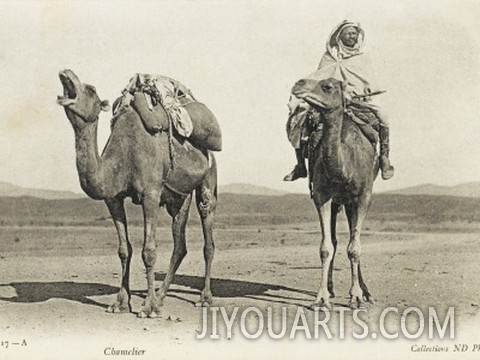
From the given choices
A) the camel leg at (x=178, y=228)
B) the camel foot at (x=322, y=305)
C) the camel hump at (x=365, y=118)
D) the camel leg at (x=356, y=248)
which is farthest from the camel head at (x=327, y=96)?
the camel foot at (x=322, y=305)

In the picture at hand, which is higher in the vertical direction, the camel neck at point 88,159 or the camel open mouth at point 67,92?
the camel open mouth at point 67,92

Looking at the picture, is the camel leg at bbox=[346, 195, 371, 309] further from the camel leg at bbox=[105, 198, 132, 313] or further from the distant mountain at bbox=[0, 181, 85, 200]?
the distant mountain at bbox=[0, 181, 85, 200]

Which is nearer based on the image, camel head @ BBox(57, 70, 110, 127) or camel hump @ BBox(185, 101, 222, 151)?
camel head @ BBox(57, 70, 110, 127)

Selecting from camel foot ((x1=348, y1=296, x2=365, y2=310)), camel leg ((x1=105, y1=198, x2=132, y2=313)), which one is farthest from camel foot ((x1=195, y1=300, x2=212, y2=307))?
camel foot ((x1=348, y1=296, x2=365, y2=310))

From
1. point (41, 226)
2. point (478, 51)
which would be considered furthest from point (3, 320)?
point (41, 226)

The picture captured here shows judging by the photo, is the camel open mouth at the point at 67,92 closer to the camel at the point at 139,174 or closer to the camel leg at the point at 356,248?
the camel at the point at 139,174

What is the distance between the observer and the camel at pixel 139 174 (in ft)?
30.3

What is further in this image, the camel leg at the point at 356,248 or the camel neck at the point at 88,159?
the camel leg at the point at 356,248

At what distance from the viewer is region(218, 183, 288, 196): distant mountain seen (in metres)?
22.8

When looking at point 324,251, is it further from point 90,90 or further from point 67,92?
point 67,92

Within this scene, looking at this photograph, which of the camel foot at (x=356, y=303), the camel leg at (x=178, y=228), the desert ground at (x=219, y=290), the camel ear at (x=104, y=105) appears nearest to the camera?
the camel ear at (x=104, y=105)

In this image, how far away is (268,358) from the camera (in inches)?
381

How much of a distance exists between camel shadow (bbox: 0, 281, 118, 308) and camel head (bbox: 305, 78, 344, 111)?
3.50 metres

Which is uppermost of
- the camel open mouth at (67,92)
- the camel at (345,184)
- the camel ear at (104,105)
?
the camel open mouth at (67,92)
